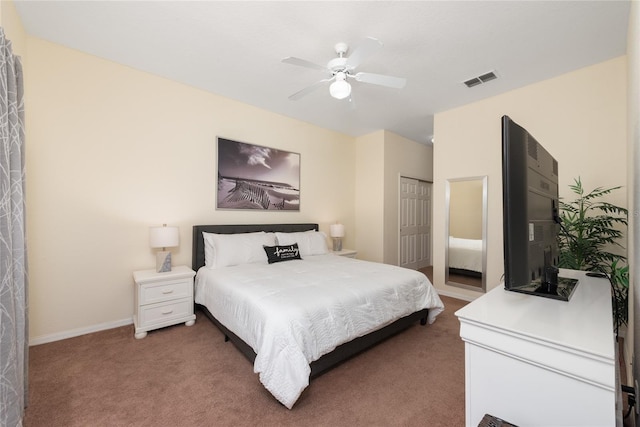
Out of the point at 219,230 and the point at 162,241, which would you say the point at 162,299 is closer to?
the point at 162,241

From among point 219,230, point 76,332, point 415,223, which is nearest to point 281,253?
point 219,230

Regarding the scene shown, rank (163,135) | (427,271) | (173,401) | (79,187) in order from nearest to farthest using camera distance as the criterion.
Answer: (173,401) < (79,187) < (163,135) < (427,271)

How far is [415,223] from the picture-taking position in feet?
18.5

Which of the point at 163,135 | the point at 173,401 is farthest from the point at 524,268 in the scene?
the point at 163,135

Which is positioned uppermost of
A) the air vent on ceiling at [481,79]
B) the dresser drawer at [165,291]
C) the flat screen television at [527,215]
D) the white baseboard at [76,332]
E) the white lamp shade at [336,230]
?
the air vent on ceiling at [481,79]

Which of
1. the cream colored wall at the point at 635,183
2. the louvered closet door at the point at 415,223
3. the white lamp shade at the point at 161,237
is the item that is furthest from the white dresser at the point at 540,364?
the louvered closet door at the point at 415,223

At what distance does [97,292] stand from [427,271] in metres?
5.39

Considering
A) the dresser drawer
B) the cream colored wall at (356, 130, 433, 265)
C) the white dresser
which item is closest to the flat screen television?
the white dresser

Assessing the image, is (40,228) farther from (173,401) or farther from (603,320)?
(603,320)

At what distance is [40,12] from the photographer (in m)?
2.12

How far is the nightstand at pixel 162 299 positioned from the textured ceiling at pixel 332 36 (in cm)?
225

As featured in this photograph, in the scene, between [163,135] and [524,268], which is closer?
[524,268]

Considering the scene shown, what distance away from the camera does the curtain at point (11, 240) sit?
122 cm

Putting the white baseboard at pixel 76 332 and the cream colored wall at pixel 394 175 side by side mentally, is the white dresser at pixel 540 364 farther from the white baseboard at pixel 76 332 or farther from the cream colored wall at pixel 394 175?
the cream colored wall at pixel 394 175
